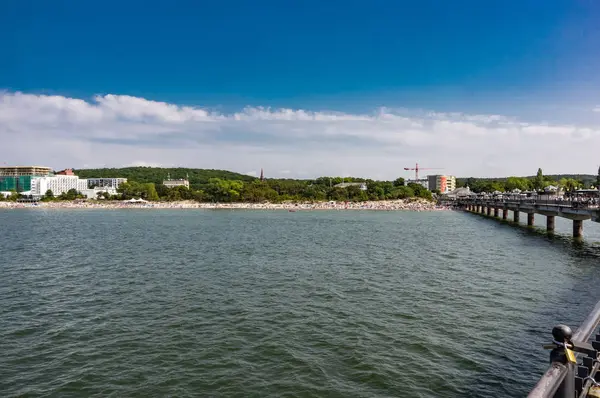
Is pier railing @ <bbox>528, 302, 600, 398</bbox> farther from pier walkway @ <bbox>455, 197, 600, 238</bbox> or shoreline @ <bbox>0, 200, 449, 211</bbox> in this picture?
shoreline @ <bbox>0, 200, 449, 211</bbox>

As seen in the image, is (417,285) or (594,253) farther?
(594,253)

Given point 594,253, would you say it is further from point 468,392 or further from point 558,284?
point 468,392

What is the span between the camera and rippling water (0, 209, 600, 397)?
12680 millimetres

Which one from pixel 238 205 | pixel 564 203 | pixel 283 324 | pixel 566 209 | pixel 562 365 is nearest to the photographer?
pixel 562 365

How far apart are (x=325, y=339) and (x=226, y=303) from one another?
690 centimetres

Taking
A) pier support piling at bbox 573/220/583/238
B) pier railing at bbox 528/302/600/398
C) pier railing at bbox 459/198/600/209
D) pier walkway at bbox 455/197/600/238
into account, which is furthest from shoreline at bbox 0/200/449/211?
pier railing at bbox 528/302/600/398

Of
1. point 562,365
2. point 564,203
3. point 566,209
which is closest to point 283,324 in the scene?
point 562,365

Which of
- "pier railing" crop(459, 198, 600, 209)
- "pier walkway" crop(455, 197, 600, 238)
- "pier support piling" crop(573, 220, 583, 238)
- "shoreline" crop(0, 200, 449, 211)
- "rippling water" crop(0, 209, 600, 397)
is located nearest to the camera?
"rippling water" crop(0, 209, 600, 397)

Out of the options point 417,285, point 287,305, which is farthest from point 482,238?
point 287,305

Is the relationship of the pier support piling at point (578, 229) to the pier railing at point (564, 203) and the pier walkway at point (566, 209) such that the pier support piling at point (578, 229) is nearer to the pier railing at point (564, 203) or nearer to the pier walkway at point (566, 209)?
the pier walkway at point (566, 209)

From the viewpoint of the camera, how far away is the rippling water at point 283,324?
1268 centimetres

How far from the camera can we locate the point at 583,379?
5.16 meters

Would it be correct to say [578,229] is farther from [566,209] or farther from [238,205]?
[238,205]

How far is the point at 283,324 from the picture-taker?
17797mm
